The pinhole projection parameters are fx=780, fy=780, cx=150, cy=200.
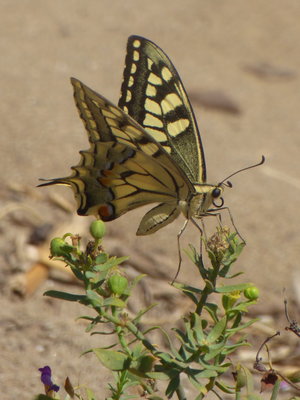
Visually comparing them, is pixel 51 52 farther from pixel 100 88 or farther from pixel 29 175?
pixel 29 175

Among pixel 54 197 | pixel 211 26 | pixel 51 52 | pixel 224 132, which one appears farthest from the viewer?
pixel 211 26

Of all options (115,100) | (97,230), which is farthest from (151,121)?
(115,100)

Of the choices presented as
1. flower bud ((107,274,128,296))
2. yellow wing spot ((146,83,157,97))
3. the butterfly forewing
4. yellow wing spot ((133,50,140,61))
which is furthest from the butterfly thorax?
flower bud ((107,274,128,296))

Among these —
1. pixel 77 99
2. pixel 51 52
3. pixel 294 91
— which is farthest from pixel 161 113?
pixel 294 91

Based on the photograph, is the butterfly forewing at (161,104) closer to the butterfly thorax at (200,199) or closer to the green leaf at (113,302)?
the butterfly thorax at (200,199)

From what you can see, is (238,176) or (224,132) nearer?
(238,176)

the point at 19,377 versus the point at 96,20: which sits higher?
the point at 96,20

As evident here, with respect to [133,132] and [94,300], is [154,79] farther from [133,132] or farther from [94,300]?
[94,300]

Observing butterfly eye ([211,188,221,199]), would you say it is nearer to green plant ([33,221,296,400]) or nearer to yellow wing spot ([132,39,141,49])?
yellow wing spot ([132,39,141,49])
